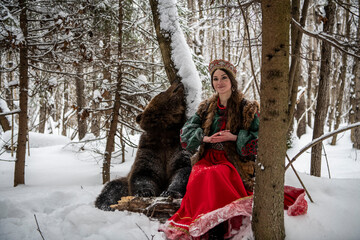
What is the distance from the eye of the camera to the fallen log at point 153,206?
228cm

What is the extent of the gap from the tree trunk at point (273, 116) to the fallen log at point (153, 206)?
107 cm

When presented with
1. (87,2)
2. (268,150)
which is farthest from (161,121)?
(87,2)

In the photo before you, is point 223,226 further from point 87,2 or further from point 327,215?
point 87,2

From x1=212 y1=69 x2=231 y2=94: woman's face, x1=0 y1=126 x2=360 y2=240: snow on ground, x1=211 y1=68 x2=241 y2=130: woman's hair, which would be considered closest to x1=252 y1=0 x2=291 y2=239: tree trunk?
x1=0 y1=126 x2=360 y2=240: snow on ground

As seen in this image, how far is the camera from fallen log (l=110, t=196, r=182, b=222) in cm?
228

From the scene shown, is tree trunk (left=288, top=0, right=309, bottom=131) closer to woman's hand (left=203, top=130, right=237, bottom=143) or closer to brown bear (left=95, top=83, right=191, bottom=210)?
woman's hand (left=203, top=130, right=237, bottom=143)

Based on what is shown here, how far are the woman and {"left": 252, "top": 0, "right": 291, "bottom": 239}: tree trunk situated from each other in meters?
0.32

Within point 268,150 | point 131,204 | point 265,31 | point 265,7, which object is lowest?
point 131,204

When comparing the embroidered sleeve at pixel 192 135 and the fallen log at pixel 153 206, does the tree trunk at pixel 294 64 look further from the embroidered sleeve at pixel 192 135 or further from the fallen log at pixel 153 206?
the fallen log at pixel 153 206

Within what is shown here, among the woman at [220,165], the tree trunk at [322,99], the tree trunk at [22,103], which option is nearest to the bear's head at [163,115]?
the woman at [220,165]

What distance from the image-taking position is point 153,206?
2277mm

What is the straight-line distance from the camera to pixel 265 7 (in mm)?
1387

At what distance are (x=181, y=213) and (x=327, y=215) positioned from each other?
124 centimetres

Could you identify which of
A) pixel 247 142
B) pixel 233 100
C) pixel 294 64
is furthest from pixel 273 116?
pixel 294 64
